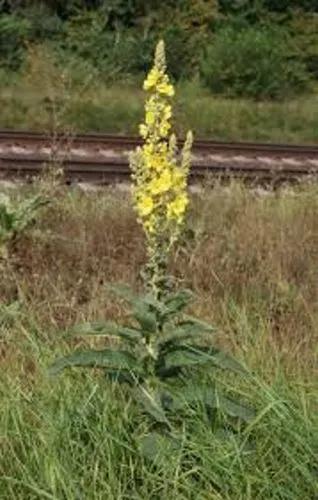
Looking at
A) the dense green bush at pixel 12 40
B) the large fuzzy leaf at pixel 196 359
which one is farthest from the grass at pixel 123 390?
the dense green bush at pixel 12 40

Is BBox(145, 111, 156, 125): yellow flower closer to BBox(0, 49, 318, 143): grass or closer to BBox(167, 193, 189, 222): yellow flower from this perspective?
BBox(167, 193, 189, 222): yellow flower

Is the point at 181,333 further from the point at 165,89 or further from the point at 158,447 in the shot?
the point at 165,89

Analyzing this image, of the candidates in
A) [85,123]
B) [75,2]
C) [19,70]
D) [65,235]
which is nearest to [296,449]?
[65,235]

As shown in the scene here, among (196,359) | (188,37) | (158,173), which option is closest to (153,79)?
(158,173)

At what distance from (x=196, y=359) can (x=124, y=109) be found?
55.5ft

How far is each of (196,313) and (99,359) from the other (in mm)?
1783

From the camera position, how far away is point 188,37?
27547mm

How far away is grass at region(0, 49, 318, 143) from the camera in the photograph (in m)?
20.2

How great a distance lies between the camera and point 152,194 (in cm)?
436

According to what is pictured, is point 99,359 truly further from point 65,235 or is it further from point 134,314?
point 65,235

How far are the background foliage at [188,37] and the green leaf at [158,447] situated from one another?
20066mm

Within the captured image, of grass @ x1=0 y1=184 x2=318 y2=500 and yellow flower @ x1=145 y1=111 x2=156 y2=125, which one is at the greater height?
yellow flower @ x1=145 y1=111 x2=156 y2=125

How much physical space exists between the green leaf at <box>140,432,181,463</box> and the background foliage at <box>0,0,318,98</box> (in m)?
20.1

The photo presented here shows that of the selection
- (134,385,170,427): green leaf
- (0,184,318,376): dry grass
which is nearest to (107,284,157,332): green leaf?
(134,385,170,427): green leaf
